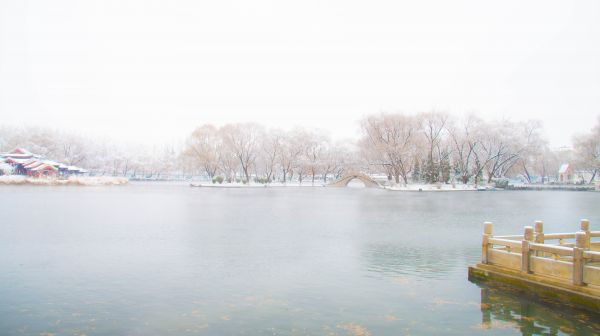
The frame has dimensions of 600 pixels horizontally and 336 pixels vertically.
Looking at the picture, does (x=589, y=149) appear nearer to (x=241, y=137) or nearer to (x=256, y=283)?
(x=241, y=137)

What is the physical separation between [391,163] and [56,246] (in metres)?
74.9

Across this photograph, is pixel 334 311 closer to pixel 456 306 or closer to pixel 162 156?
pixel 456 306

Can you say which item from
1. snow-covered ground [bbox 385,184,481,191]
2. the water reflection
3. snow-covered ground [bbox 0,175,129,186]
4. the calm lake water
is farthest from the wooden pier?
snow-covered ground [bbox 0,175,129,186]

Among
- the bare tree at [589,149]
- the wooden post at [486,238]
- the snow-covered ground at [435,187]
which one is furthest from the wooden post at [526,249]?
the bare tree at [589,149]

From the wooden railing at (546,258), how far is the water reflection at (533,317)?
80cm

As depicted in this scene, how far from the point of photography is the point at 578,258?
12.2m

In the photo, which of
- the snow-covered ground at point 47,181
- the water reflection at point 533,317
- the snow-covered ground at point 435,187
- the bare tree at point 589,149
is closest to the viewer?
the water reflection at point 533,317

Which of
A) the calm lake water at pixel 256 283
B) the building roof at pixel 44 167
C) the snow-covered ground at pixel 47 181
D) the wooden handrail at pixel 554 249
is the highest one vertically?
the building roof at pixel 44 167

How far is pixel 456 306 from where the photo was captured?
13.9 metres

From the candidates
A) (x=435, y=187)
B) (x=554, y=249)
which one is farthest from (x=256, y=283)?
(x=435, y=187)

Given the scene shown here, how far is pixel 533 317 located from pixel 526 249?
1.98m

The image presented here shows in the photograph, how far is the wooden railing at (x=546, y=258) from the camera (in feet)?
40.0

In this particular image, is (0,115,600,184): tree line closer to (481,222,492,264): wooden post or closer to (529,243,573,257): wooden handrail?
(481,222,492,264): wooden post

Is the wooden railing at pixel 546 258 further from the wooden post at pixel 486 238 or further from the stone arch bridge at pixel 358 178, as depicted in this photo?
the stone arch bridge at pixel 358 178
